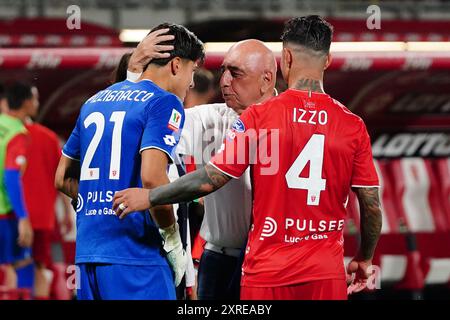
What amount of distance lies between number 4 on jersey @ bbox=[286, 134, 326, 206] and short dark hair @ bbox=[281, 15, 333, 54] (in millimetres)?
437

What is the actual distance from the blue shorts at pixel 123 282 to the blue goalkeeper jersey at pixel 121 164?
0.13 feet

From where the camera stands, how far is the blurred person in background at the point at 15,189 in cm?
927

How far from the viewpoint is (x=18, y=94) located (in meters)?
9.36

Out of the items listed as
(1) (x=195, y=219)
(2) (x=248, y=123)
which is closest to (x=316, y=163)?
(2) (x=248, y=123)

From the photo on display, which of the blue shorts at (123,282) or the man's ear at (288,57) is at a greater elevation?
the man's ear at (288,57)

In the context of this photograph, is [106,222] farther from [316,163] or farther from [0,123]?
[0,123]

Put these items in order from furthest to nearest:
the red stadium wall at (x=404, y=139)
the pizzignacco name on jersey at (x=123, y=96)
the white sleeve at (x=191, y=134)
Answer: the red stadium wall at (x=404, y=139)
the white sleeve at (x=191, y=134)
the pizzignacco name on jersey at (x=123, y=96)

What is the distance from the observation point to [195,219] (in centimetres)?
703

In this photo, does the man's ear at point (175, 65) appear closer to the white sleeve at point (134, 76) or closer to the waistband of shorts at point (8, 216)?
the white sleeve at point (134, 76)

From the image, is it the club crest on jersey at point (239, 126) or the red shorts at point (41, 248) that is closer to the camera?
the club crest on jersey at point (239, 126)

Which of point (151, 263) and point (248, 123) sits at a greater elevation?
point (248, 123)

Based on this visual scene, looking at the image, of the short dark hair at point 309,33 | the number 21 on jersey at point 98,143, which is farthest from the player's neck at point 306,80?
the number 21 on jersey at point 98,143

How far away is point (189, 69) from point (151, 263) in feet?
3.08

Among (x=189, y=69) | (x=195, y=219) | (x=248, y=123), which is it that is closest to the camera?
(x=248, y=123)
